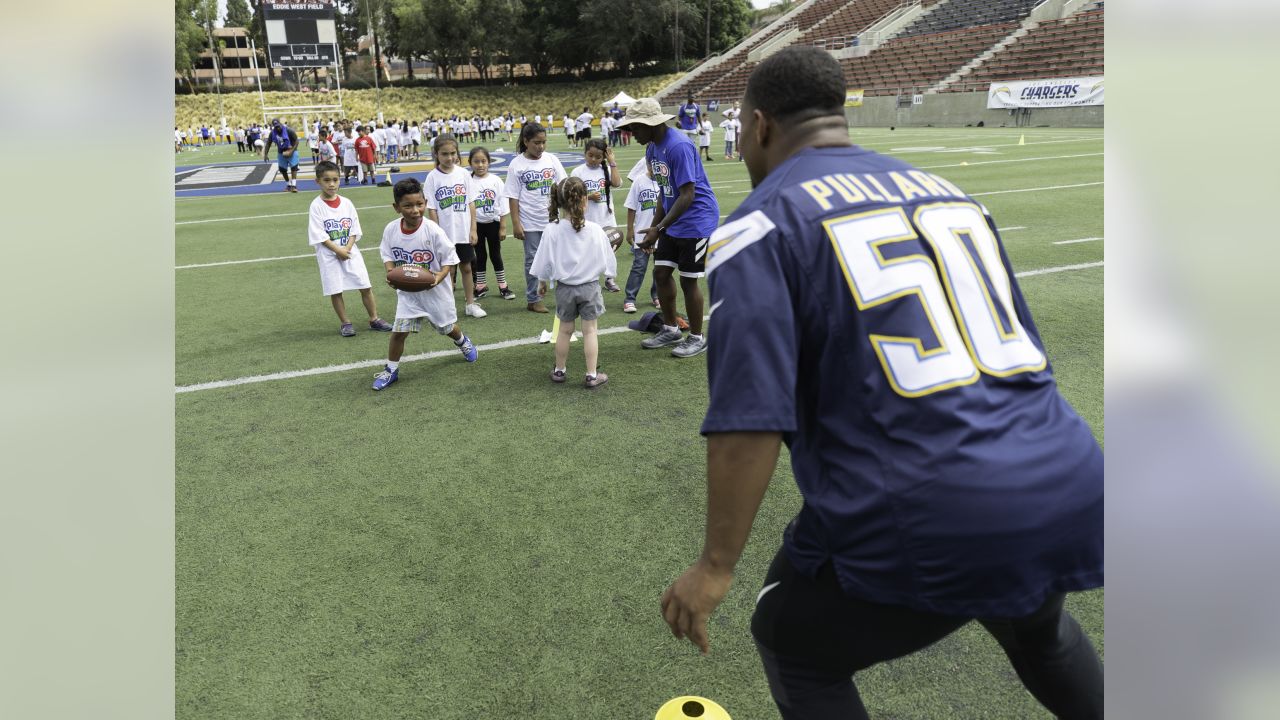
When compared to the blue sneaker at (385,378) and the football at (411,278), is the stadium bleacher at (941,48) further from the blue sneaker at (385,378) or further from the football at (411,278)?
the blue sneaker at (385,378)

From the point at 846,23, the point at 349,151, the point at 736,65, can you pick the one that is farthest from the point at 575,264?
the point at 736,65

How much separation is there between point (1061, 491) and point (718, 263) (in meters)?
0.83

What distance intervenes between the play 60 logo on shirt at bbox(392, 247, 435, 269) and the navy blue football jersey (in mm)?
5438

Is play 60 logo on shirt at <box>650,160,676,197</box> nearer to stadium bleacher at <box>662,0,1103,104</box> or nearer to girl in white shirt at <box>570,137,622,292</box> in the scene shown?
girl in white shirt at <box>570,137,622,292</box>

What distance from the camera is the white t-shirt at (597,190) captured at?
878 centimetres

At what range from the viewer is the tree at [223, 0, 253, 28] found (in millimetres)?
81000

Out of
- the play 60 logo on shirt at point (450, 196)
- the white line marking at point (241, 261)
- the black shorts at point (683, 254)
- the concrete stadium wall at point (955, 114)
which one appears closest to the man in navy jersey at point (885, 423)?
the black shorts at point (683, 254)

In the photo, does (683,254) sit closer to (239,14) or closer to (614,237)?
(614,237)

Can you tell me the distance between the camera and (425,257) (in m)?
6.82

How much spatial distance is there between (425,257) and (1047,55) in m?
38.7

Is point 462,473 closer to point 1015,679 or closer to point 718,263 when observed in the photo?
point 1015,679
